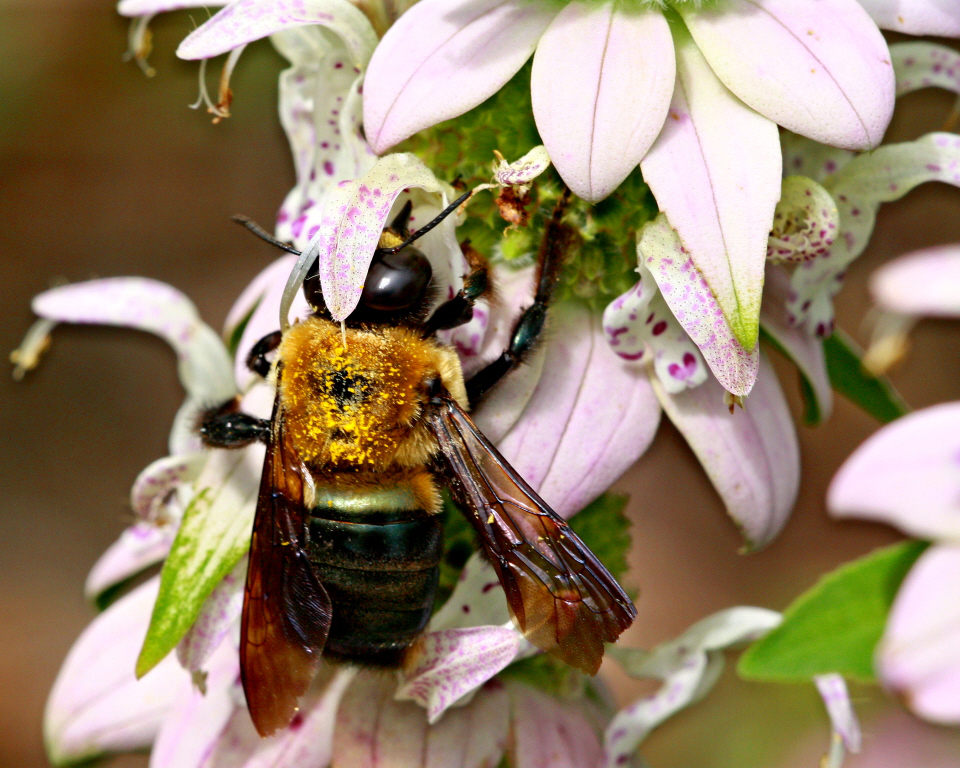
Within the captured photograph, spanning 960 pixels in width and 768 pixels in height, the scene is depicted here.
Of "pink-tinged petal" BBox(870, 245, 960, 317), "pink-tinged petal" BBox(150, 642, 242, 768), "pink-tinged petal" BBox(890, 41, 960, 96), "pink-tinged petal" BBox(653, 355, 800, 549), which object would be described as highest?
"pink-tinged petal" BBox(870, 245, 960, 317)

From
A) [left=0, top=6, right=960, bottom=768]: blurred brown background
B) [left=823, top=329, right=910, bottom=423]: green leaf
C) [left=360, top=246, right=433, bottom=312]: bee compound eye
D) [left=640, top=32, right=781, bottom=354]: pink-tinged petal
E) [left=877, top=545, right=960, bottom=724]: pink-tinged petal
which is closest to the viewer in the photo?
[left=877, top=545, right=960, bottom=724]: pink-tinged petal

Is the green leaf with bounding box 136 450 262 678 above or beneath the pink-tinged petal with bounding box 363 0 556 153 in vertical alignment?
beneath

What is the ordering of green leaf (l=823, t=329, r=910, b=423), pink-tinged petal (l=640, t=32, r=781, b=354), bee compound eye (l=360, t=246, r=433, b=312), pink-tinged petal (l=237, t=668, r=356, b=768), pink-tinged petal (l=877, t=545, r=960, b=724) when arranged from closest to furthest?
pink-tinged petal (l=877, t=545, r=960, b=724), pink-tinged petal (l=640, t=32, r=781, b=354), bee compound eye (l=360, t=246, r=433, b=312), pink-tinged petal (l=237, t=668, r=356, b=768), green leaf (l=823, t=329, r=910, b=423)

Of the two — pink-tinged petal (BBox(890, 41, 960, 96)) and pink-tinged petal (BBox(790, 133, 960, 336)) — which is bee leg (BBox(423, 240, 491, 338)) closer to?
pink-tinged petal (BBox(790, 133, 960, 336))

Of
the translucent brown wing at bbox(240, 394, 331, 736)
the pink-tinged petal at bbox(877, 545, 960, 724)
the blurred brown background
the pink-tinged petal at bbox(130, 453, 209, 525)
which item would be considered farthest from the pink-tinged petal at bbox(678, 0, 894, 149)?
the blurred brown background

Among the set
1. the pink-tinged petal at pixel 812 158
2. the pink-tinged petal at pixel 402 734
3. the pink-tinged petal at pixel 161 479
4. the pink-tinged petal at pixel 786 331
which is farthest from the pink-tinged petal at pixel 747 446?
the pink-tinged petal at pixel 161 479

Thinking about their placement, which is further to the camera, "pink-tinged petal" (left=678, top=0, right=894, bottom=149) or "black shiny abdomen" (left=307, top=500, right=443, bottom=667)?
"black shiny abdomen" (left=307, top=500, right=443, bottom=667)

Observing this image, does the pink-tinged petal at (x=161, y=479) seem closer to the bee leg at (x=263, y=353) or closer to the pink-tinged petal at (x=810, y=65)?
the bee leg at (x=263, y=353)
